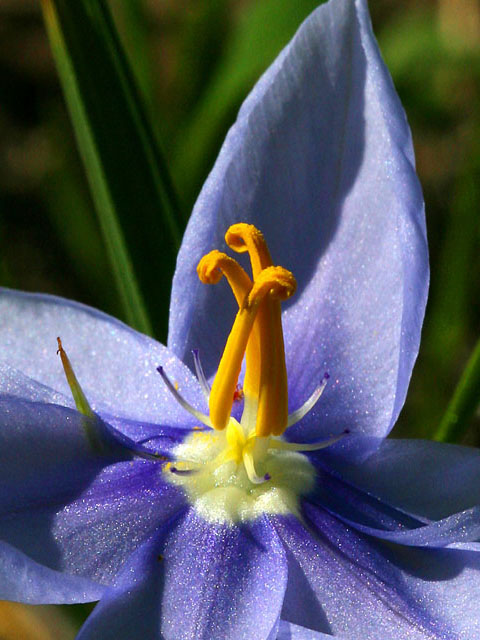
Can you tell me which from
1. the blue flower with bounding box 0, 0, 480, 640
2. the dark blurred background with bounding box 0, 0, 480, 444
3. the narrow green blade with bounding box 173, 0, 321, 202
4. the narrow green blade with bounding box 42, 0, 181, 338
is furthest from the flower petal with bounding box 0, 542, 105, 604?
the narrow green blade with bounding box 173, 0, 321, 202

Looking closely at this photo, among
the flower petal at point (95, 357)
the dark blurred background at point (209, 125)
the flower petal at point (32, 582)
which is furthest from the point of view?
the dark blurred background at point (209, 125)

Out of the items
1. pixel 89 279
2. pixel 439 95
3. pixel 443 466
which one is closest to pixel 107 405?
pixel 443 466

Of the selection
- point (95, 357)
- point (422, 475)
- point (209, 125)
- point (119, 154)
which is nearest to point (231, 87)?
point (209, 125)

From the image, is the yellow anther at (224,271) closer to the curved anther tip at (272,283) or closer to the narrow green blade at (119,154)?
the curved anther tip at (272,283)

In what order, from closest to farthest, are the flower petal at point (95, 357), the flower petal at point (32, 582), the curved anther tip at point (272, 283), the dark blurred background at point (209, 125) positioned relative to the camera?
the flower petal at point (32, 582)
the curved anther tip at point (272, 283)
the flower petal at point (95, 357)
the dark blurred background at point (209, 125)

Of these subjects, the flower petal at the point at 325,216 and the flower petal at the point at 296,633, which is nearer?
the flower petal at the point at 296,633

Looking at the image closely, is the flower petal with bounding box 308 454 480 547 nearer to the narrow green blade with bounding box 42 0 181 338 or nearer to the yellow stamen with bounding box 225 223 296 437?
the yellow stamen with bounding box 225 223 296 437

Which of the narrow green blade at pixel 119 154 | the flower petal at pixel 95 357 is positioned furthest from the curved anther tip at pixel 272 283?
the narrow green blade at pixel 119 154

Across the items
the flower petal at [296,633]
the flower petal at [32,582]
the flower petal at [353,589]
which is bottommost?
the flower petal at [353,589]
